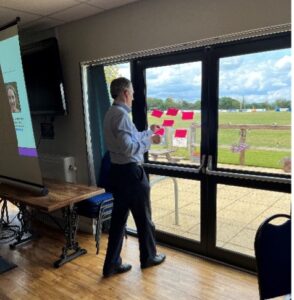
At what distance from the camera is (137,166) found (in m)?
2.41


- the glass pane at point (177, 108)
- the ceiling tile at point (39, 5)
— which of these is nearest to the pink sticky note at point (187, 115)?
the glass pane at point (177, 108)

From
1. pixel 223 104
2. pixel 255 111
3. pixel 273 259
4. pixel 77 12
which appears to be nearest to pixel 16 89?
pixel 77 12

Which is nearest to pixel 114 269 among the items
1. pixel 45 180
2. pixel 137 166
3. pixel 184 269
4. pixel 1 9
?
→ pixel 184 269

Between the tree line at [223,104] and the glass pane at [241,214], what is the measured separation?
0.70 m

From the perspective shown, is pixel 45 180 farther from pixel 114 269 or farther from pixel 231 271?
pixel 231 271

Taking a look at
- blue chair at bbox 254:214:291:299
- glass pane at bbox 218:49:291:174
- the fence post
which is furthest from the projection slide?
blue chair at bbox 254:214:291:299

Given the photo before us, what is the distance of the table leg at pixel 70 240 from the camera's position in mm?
2805

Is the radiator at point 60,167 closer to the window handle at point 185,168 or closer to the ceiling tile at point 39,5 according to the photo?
the window handle at point 185,168

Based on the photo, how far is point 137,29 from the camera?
278 centimetres

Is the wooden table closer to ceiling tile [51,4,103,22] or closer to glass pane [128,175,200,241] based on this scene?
glass pane [128,175,200,241]

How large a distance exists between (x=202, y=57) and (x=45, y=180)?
6.90ft

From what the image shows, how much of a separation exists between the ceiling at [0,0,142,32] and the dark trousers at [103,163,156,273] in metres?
1.52

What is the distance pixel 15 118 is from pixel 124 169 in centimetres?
127

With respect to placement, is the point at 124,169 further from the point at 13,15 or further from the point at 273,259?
the point at 13,15
